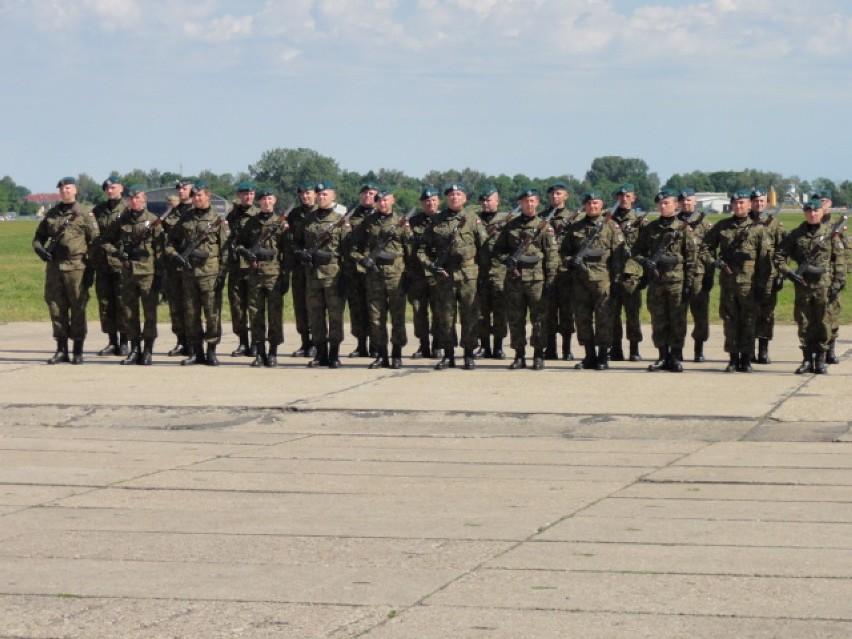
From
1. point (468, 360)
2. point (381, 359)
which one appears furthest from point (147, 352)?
point (468, 360)

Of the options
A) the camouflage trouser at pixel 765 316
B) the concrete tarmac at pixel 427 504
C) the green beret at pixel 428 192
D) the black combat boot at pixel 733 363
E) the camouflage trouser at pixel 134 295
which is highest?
the green beret at pixel 428 192

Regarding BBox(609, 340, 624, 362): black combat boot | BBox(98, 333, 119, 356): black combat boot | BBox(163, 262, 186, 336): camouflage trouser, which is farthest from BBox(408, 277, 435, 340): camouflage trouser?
BBox(98, 333, 119, 356): black combat boot

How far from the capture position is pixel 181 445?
12141 millimetres

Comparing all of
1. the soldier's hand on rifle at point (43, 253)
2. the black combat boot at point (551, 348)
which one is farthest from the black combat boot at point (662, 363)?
the soldier's hand on rifle at point (43, 253)

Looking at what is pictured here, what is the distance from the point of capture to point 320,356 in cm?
1711

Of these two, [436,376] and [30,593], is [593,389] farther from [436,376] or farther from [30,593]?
[30,593]

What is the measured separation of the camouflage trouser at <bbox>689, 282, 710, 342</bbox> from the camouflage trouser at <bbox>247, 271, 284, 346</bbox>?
428 cm

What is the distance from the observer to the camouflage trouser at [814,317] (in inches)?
604

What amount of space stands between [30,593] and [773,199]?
11342 millimetres

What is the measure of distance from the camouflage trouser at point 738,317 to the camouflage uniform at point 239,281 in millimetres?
4833

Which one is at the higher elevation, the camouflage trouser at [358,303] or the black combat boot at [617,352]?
the camouflage trouser at [358,303]

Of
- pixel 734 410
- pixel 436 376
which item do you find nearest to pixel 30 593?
pixel 734 410

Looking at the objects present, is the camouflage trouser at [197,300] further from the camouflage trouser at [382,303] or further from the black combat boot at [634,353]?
the black combat boot at [634,353]

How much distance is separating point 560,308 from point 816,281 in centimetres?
317
